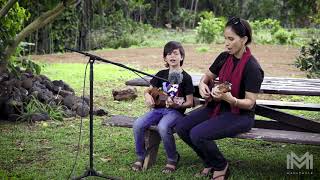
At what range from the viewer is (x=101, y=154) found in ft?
18.3

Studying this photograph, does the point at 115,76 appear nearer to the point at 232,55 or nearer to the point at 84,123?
the point at 84,123

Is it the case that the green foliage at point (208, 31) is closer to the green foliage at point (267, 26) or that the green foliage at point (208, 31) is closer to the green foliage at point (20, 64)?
the green foliage at point (267, 26)

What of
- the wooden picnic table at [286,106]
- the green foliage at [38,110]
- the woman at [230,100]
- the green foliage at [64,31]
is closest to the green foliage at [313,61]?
the wooden picnic table at [286,106]

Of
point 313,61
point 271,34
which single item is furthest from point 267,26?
point 313,61

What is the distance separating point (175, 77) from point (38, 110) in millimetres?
3114

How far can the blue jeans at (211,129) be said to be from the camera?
430 centimetres

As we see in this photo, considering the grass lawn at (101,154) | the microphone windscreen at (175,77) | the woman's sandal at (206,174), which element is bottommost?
the grass lawn at (101,154)

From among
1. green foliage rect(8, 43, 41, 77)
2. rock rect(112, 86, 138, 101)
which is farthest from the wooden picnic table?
rock rect(112, 86, 138, 101)

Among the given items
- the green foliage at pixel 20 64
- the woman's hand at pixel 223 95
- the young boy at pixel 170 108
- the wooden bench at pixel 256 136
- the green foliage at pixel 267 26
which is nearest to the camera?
the woman's hand at pixel 223 95

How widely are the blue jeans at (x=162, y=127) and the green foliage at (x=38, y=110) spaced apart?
2.67 meters

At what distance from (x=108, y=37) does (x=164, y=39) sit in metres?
3.41

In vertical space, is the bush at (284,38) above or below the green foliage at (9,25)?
below

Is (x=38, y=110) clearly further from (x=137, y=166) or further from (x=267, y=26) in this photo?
(x=267, y=26)

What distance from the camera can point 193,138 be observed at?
4387 mm
